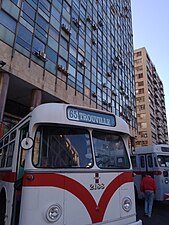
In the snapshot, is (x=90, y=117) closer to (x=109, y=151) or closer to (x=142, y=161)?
(x=109, y=151)

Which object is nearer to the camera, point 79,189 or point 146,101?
point 79,189

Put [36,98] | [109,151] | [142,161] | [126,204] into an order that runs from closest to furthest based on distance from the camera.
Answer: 1. [126,204]
2. [109,151]
3. [142,161]
4. [36,98]

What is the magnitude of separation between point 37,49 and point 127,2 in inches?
1572

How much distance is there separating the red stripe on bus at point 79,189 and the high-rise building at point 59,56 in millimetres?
11842

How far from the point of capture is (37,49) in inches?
701

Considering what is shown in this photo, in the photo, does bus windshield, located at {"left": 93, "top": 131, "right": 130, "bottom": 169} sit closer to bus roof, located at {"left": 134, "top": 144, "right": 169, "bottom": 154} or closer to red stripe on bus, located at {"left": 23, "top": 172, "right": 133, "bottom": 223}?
red stripe on bus, located at {"left": 23, "top": 172, "right": 133, "bottom": 223}

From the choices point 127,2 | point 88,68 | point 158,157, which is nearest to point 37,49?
point 88,68

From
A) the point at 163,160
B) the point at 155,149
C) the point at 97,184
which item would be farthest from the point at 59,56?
the point at 97,184

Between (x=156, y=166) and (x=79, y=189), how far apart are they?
763cm

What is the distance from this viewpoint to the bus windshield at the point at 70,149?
146 inches

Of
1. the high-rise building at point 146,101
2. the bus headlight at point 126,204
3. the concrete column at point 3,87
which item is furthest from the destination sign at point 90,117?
the high-rise building at point 146,101

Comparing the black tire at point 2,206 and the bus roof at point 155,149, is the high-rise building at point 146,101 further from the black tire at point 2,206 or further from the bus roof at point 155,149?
the black tire at point 2,206

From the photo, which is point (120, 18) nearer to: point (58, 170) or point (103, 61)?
point (103, 61)

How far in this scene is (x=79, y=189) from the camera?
374 centimetres
